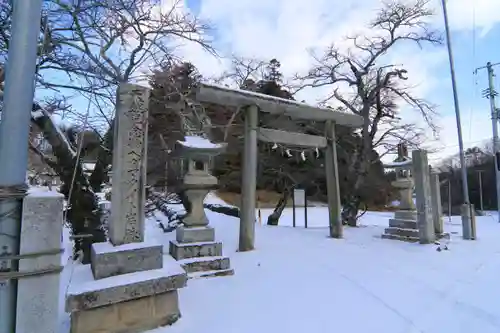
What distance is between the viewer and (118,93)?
319 centimetres

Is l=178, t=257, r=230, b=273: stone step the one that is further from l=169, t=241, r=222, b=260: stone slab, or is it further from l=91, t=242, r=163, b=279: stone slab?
l=91, t=242, r=163, b=279: stone slab

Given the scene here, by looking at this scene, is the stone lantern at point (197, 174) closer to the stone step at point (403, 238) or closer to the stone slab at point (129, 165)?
the stone slab at point (129, 165)

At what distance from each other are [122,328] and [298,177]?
13.2m

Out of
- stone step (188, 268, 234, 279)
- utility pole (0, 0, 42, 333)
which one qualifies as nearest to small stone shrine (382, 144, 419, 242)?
stone step (188, 268, 234, 279)

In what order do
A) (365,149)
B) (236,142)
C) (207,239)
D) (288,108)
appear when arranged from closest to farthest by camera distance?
(207,239), (288,108), (365,149), (236,142)

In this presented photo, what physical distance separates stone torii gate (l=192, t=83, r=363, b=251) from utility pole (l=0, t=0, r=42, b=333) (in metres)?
3.97

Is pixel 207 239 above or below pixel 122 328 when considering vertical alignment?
above

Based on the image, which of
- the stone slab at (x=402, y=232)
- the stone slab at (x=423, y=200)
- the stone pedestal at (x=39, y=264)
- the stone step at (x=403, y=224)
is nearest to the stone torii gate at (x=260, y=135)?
the stone slab at (x=402, y=232)

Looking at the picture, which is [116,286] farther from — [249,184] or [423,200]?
[423,200]

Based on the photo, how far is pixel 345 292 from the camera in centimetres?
383

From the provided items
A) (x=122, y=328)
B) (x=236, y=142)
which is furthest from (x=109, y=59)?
(x=236, y=142)

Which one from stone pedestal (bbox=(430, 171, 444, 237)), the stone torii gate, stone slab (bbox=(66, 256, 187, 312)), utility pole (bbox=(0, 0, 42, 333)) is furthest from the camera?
stone pedestal (bbox=(430, 171, 444, 237))

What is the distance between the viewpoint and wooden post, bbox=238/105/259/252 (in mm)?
5977

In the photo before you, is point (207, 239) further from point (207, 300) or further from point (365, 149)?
point (365, 149)
